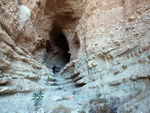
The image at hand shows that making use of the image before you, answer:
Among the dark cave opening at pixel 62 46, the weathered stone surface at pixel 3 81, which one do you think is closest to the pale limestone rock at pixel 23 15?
the weathered stone surface at pixel 3 81

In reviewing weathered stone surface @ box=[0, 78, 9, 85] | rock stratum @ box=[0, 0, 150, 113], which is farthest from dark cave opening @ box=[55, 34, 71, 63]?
weathered stone surface @ box=[0, 78, 9, 85]

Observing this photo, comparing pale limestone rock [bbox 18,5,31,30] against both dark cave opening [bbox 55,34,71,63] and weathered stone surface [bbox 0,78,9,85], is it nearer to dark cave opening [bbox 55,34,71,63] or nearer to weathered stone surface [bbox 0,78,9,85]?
weathered stone surface [bbox 0,78,9,85]

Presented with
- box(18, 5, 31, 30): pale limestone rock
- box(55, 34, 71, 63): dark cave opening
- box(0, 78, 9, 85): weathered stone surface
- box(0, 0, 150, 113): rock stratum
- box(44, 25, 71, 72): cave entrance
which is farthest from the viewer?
box(55, 34, 71, 63): dark cave opening

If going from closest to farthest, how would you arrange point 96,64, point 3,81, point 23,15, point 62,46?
point 3,81 → point 96,64 → point 23,15 → point 62,46

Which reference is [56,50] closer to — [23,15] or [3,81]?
[23,15]

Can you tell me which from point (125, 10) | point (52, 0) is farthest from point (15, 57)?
point (52, 0)

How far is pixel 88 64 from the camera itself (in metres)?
5.43

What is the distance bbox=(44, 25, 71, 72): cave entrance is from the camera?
42.2 feet

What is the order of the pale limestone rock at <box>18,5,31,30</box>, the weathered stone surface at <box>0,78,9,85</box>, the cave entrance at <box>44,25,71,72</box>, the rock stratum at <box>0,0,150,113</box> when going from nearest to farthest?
the rock stratum at <box>0,0,150,113</box> < the weathered stone surface at <box>0,78,9,85</box> < the pale limestone rock at <box>18,5,31,30</box> < the cave entrance at <box>44,25,71,72</box>

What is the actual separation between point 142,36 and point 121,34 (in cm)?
106

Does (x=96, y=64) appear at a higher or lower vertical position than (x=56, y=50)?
lower

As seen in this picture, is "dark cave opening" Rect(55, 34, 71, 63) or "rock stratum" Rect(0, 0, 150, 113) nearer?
"rock stratum" Rect(0, 0, 150, 113)

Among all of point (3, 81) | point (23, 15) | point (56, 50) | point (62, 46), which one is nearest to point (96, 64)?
point (3, 81)

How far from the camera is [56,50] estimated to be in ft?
47.5
